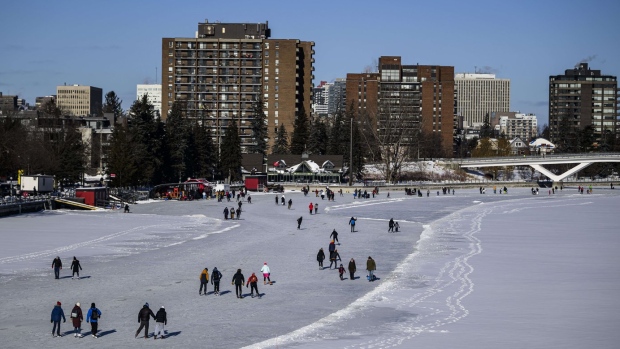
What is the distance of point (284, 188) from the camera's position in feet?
359

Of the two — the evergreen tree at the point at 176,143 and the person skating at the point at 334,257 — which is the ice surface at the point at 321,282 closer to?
the person skating at the point at 334,257

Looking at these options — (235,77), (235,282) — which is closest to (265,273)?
(235,282)

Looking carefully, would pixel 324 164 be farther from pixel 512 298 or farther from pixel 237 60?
pixel 512 298

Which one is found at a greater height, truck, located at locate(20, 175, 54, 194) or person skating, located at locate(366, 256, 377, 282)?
truck, located at locate(20, 175, 54, 194)

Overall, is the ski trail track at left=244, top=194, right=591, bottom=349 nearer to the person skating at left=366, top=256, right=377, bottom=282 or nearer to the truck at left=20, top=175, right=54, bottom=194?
the person skating at left=366, top=256, right=377, bottom=282

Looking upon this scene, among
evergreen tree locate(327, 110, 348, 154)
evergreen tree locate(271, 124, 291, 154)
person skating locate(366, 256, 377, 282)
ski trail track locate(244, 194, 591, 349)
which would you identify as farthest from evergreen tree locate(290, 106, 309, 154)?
person skating locate(366, 256, 377, 282)

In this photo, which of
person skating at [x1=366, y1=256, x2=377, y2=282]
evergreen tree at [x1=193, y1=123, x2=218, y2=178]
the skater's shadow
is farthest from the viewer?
evergreen tree at [x1=193, y1=123, x2=218, y2=178]

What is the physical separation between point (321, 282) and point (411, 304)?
5.62m

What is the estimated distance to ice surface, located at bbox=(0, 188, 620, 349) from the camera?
937 inches

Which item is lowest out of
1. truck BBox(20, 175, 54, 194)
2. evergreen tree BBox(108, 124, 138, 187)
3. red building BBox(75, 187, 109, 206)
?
red building BBox(75, 187, 109, 206)

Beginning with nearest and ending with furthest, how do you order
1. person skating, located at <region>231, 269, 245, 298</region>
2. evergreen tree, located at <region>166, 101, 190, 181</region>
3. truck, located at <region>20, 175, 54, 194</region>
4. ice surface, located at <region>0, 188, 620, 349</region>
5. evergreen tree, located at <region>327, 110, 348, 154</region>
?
ice surface, located at <region>0, 188, 620, 349</region>, person skating, located at <region>231, 269, 245, 298</region>, truck, located at <region>20, 175, 54, 194</region>, evergreen tree, located at <region>166, 101, 190, 181</region>, evergreen tree, located at <region>327, 110, 348, 154</region>

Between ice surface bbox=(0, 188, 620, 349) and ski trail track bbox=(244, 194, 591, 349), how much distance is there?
0.22ft

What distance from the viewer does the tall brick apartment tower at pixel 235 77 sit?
506ft

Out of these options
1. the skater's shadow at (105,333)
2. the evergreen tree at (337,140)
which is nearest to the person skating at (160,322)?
the skater's shadow at (105,333)
